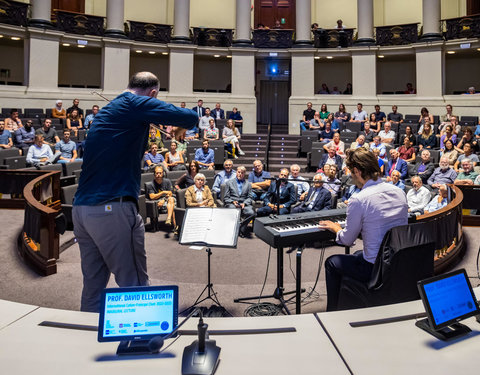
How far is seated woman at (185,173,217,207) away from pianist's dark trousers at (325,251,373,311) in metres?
4.08

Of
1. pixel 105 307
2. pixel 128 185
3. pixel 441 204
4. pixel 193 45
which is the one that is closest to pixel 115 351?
pixel 105 307

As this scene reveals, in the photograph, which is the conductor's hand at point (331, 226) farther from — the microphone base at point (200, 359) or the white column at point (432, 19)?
the white column at point (432, 19)

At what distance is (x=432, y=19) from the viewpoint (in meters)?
15.7

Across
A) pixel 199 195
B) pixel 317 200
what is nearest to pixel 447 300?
pixel 317 200

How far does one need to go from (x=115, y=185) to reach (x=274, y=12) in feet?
63.7

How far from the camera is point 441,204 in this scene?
6.88 meters

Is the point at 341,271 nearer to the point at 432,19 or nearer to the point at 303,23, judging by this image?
the point at 303,23

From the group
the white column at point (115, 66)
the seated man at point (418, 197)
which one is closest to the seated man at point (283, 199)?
the seated man at point (418, 197)

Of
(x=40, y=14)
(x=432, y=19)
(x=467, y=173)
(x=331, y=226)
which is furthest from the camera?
(x=432, y=19)

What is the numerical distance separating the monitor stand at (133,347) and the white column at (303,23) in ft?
55.6

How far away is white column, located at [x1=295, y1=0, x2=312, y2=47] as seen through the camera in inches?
656

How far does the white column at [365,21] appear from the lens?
1650 cm

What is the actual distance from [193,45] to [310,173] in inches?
337

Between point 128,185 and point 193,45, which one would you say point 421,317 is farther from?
point 193,45
